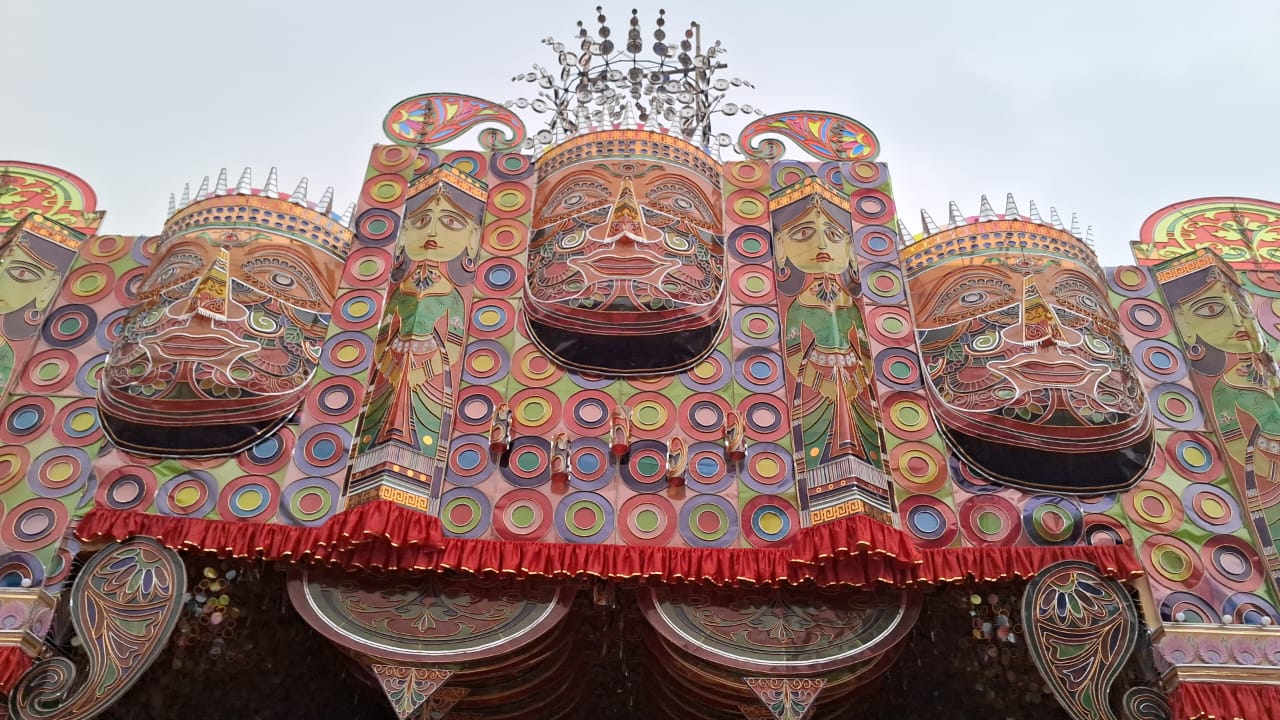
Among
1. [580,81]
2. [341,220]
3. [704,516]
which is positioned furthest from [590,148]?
[704,516]

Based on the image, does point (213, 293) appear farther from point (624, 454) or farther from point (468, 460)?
point (624, 454)

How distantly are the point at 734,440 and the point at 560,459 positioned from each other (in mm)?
2049

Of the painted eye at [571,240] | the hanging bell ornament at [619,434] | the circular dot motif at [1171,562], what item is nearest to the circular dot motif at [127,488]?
the hanging bell ornament at [619,434]

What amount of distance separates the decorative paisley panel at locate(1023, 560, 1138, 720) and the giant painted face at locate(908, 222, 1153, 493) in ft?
4.95

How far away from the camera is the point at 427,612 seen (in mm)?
12508

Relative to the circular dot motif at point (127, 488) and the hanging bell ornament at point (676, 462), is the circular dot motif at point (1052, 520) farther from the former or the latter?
the circular dot motif at point (127, 488)

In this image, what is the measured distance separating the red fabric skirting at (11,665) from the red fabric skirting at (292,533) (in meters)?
1.33

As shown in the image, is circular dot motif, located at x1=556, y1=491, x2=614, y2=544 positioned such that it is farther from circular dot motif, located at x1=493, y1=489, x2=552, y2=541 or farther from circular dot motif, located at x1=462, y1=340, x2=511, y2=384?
circular dot motif, located at x1=462, y1=340, x2=511, y2=384

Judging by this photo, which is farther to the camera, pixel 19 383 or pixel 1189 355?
pixel 1189 355

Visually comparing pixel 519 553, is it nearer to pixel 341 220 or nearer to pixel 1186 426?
pixel 341 220

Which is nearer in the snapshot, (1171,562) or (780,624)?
(780,624)

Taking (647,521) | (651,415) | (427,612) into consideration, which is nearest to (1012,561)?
(647,521)

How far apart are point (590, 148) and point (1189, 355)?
877cm

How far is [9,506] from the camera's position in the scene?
43.0 ft
